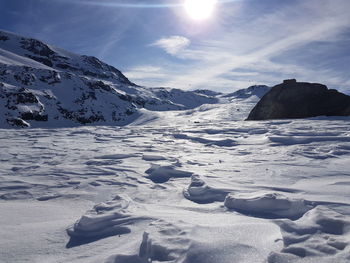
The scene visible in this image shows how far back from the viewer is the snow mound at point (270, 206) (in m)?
2.81

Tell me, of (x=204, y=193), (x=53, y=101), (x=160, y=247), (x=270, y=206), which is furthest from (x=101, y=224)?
(x=53, y=101)

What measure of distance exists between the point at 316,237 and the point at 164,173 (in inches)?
122

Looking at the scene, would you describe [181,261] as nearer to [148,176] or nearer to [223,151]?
[148,176]

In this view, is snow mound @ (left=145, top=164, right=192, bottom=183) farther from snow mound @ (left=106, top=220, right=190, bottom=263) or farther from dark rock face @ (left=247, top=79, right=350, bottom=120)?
dark rock face @ (left=247, top=79, right=350, bottom=120)

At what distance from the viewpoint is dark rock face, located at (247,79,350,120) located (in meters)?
17.0

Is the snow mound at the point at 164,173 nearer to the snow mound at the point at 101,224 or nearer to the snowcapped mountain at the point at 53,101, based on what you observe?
the snow mound at the point at 101,224

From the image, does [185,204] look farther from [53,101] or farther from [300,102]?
[53,101]

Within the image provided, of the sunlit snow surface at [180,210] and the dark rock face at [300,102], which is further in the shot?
the dark rock face at [300,102]

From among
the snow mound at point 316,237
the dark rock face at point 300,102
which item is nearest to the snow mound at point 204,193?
the snow mound at point 316,237

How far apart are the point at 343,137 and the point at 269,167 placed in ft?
12.3

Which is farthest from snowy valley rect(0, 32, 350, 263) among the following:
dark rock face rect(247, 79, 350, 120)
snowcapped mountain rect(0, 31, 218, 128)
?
snowcapped mountain rect(0, 31, 218, 128)

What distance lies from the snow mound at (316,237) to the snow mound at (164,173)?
2.51 meters

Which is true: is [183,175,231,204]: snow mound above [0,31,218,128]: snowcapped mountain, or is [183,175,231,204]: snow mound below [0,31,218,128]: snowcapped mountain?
below

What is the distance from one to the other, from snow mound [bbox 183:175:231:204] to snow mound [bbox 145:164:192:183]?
2.88ft
